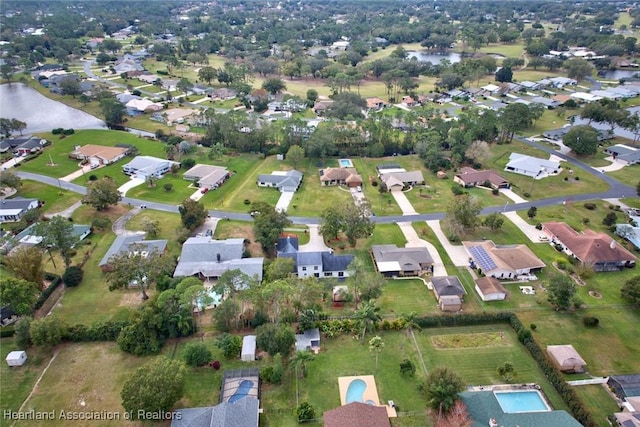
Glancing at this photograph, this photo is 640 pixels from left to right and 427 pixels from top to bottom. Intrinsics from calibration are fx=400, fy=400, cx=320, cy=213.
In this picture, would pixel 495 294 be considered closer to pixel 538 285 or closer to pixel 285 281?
pixel 538 285

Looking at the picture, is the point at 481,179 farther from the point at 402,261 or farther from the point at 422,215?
the point at 402,261

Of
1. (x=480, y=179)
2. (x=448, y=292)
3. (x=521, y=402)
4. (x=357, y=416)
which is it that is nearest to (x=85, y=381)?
(x=357, y=416)

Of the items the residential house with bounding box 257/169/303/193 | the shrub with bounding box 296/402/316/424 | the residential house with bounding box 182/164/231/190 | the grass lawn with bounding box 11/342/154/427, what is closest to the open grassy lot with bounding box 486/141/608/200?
the residential house with bounding box 257/169/303/193

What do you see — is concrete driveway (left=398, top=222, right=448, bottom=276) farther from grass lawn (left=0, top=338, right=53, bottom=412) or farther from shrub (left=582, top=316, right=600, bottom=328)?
grass lawn (left=0, top=338, right=53, bottom=412)

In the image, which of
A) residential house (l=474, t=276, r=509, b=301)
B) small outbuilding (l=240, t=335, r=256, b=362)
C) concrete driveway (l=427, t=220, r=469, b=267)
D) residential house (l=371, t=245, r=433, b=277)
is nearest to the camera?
small outbuilding (l=240, t=335, r=256, b=362)

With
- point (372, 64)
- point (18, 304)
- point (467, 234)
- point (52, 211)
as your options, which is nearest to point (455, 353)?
point (467, 234)

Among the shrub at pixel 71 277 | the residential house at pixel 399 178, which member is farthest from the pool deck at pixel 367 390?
the residential house at pixel 399 178
